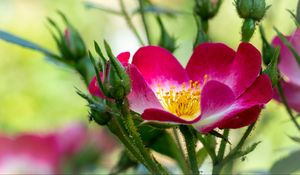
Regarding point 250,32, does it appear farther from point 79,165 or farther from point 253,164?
point 253,164

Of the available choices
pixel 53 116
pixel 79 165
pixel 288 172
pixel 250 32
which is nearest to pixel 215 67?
pixel 250 32

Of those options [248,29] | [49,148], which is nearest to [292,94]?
[248,29]

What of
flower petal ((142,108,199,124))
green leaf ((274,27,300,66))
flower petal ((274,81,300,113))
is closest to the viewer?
flower petal ((142,108,199,124))

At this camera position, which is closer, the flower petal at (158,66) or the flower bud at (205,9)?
the flower petal at (158,66)

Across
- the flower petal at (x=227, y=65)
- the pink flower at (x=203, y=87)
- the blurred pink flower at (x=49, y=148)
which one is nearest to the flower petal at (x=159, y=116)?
the pink flower at (x=203, y=87)

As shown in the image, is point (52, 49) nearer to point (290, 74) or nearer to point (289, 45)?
point (290, 74)

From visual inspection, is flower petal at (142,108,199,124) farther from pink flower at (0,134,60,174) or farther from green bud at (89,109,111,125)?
pink flower at (0,134,60,174)

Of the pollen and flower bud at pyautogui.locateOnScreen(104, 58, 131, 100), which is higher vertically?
flower bud at pyautogui.locateOnScreen(104, 58, 131, 100)

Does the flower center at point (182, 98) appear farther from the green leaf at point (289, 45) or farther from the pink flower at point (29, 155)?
the pink flower at point (29, 155)

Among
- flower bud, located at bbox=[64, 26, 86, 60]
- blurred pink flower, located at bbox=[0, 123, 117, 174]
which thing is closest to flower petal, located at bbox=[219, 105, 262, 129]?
flower bud, located at bbox=[64, 26, 86, 60]
